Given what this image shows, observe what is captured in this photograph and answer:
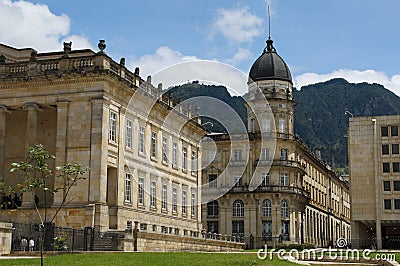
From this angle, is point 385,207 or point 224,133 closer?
point 385,207

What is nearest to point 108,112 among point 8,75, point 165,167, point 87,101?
point 87,101

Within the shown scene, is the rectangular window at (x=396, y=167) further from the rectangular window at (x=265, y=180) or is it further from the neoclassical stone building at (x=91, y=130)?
the neoclassical stone building at (x=91, y=130)

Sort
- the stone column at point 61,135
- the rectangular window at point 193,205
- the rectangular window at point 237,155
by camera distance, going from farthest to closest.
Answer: the rectangular window at point 237,155
the rectangular window at point 193,205
the stone column at point 61,135

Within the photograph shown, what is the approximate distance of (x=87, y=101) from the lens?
42.8 meters

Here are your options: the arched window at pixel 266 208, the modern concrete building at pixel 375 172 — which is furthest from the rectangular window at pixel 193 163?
the arched window at pixel 266 208

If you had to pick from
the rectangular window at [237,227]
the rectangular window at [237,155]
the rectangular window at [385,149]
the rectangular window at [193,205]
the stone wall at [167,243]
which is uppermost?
the rectangular window at [237,155]

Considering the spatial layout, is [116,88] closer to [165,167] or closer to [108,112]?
[108,112]

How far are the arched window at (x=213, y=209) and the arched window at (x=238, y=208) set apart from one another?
275 centimetres

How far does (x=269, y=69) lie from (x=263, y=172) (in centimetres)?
1524

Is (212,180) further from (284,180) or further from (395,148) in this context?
(395,148)

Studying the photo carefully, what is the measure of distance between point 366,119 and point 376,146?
338cm

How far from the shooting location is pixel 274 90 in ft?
292

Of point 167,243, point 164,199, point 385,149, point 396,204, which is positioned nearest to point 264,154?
point 385,149

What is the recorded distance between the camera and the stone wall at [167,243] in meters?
37.5
